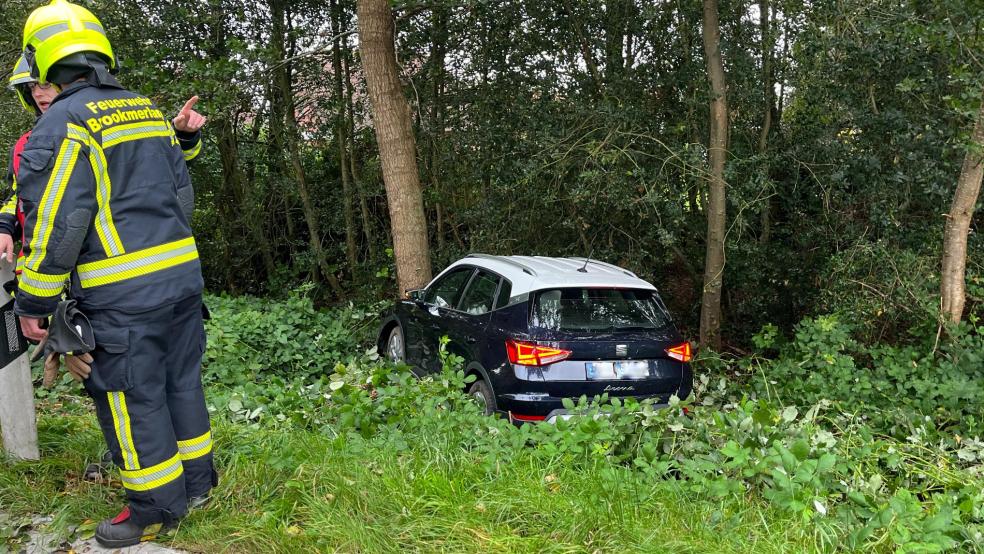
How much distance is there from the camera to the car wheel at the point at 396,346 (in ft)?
24.4

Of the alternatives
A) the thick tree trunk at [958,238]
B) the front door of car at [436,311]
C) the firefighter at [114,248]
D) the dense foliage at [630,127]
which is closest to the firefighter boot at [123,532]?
the firefighter at [114,248]

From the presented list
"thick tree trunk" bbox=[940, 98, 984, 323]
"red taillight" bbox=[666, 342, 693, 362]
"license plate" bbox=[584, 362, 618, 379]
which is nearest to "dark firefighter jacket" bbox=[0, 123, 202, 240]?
"license plate" bbox=[584, 362, 618, 379]

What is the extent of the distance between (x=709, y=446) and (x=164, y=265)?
2949mm

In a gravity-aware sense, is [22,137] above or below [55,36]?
below

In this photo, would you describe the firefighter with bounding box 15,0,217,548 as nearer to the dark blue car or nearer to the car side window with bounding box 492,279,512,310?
the dark blue car

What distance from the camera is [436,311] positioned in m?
6.74

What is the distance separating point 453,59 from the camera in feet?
38.0

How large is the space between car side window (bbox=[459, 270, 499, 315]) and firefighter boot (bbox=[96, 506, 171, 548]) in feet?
10.7

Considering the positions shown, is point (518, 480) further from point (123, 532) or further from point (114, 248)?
point (114, 248)

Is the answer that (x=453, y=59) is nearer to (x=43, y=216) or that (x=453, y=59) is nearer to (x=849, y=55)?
(x=849, y=55)

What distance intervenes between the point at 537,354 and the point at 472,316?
3.19 feet

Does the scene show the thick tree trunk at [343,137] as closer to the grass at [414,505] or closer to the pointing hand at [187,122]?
the pointing hand at [187,122]

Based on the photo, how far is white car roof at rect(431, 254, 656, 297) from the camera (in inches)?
220

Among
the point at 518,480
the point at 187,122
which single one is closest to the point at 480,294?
the point at 518,480
